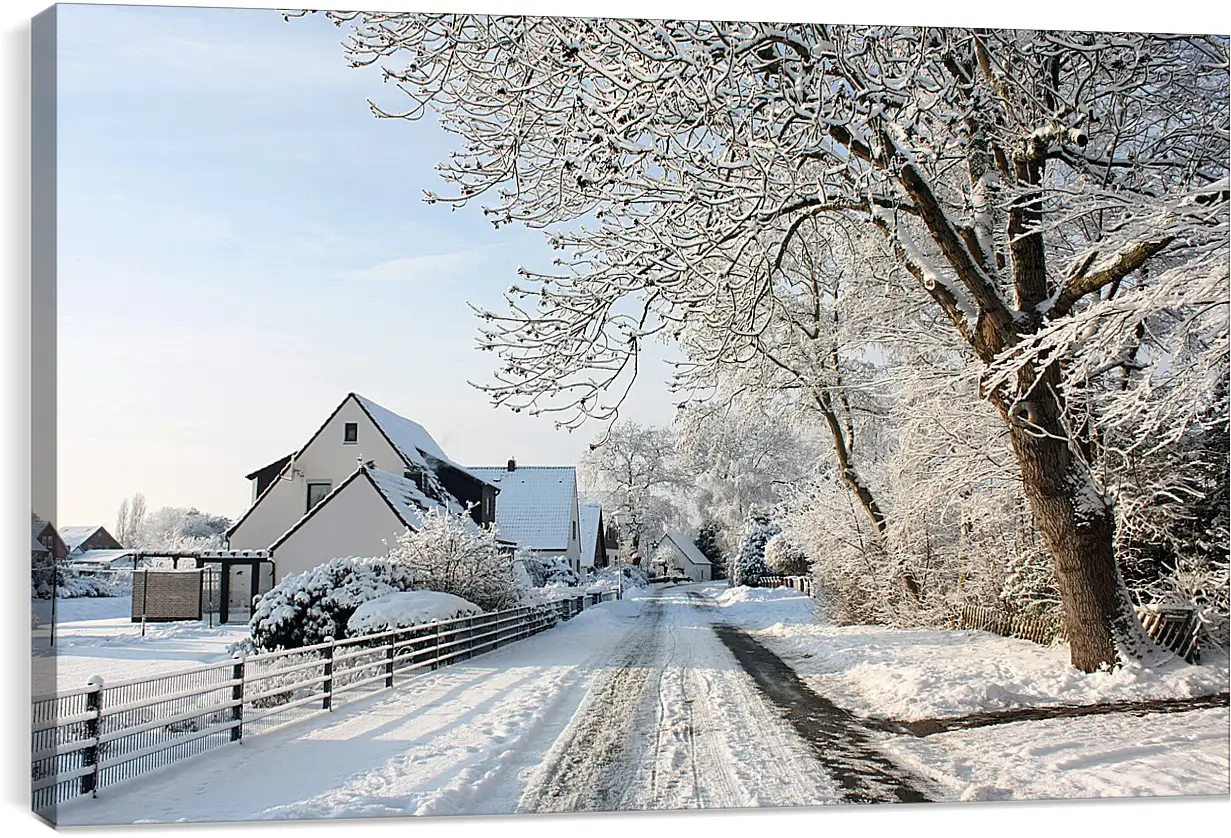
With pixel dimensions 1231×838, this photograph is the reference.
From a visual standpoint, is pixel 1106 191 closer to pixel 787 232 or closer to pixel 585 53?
pixel 787 232

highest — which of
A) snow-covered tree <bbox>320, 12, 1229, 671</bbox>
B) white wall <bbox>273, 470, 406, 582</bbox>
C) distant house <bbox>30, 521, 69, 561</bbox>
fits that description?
snow-covered tree <bbox>320, 12, 1229, 671</bbox>

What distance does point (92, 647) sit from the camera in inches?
192

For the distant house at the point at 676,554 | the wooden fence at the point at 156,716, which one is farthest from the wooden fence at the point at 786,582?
the wooden fence at the point at 156,716

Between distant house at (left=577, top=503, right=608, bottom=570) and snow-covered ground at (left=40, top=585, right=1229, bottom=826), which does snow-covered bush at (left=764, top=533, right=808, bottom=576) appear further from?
snow-covered ground at (left=40, top=585, right=1229, bottom=826)

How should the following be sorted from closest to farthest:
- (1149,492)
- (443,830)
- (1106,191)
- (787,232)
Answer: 1. (443,830)
2. (1106,191)
3. (787,232)
4. (1149,492)

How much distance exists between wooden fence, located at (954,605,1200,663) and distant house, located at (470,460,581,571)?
3.96 meters

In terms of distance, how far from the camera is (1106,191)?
4727mm

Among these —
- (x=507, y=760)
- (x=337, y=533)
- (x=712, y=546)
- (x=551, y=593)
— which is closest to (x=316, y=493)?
(x=337, y=533)

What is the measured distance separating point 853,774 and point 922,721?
3.75 feet

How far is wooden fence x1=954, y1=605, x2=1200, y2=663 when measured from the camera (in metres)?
5.93

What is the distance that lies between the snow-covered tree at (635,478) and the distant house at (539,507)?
23 centimetres

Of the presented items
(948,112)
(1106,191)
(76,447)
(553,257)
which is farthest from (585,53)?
(76,447)

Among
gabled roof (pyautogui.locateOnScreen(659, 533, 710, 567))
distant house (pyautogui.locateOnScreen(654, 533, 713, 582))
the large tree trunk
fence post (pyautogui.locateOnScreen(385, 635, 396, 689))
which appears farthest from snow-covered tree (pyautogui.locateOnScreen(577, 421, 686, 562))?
the large tree trunk

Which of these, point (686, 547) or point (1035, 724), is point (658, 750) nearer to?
point (1035, 724)
